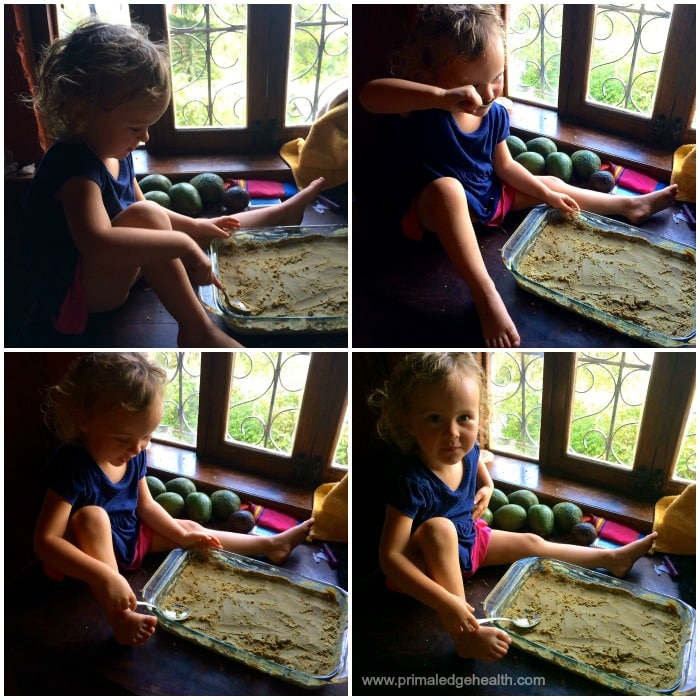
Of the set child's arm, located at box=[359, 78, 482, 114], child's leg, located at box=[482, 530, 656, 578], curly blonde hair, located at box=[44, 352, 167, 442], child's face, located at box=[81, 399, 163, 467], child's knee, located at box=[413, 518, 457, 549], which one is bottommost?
child's leg, located at box=[482, 530, 656, 578]

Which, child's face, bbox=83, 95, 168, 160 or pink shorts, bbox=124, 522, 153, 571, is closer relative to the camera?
child's face, bbox=83, 95, 168, 160

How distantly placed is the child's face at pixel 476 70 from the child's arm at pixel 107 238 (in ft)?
1.03

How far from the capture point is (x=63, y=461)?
36.6 inches

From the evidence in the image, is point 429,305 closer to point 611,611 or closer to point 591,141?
point 591,141

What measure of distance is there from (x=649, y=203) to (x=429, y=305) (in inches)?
11.1

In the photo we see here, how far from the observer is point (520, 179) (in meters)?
0.96

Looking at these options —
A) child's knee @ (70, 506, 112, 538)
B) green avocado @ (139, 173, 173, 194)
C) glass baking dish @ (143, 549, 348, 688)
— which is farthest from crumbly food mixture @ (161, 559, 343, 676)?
green avocado @ (139, 173, 173, 194)

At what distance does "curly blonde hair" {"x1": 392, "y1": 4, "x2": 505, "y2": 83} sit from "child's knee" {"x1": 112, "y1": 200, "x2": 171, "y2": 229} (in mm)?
287

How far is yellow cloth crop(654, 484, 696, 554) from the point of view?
3.21ft

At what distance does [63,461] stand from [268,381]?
9.4 inches

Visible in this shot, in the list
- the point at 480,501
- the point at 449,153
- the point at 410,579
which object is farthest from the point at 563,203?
the point at 410,579

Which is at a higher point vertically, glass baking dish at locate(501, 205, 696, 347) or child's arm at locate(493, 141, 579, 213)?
child's arm at locate(493, 141, 579, 213)

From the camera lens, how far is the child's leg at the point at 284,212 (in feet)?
3.04

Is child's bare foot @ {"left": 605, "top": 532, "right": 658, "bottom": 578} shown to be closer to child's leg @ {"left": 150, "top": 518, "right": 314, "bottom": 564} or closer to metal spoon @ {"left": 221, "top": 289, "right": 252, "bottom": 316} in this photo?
Result: child's leg @ {"left": 150, "top": 518, "right": 314, "bottom": 564}
